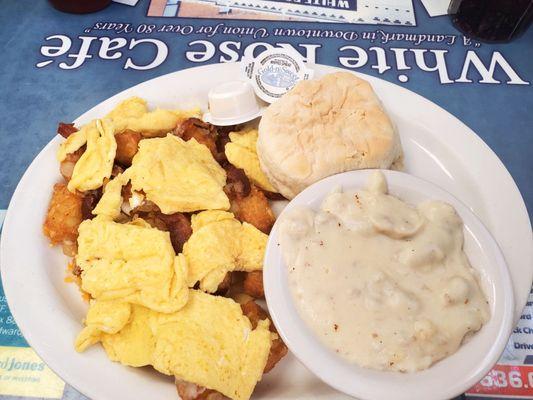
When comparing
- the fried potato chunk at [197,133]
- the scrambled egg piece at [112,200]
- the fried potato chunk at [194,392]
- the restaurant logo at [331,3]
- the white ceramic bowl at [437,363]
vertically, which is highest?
the restaurant logo at [331,3]

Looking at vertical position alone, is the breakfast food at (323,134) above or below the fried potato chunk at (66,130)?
above

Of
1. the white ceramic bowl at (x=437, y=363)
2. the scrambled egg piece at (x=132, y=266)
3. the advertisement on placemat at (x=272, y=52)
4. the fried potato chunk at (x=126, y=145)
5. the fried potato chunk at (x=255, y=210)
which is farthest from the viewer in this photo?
the advertisement on placemat at (x=272, y=52)

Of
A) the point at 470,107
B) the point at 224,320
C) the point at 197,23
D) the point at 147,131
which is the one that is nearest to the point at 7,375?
the point at 224,320

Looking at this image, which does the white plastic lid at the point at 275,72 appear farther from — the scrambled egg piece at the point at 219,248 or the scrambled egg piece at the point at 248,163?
the scrambled egg piece at the point at 219,248

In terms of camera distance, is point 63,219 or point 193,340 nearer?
point 193,340

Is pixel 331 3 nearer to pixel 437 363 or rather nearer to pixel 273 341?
pixel 273 341

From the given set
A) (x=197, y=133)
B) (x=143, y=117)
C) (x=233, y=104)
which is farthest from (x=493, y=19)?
(x=143, y=117)

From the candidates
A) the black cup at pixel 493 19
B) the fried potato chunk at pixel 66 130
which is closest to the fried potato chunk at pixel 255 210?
the fried potato chunk at pixel 66 130
